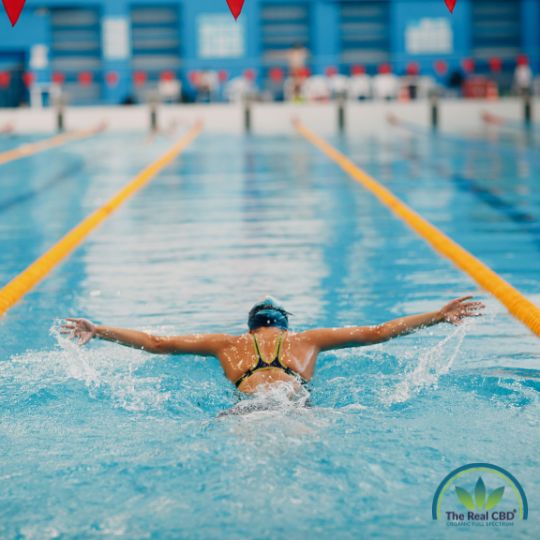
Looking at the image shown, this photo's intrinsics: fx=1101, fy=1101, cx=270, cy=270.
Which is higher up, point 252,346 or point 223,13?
point 223,13

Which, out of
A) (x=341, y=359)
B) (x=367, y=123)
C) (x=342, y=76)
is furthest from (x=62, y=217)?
(x=342, y=76)

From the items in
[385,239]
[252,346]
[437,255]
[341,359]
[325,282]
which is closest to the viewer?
[252,346]

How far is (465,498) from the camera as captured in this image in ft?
10.1

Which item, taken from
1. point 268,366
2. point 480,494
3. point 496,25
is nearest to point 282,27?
point 496,25

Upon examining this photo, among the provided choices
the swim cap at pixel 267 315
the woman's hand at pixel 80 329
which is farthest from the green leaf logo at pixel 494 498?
the woman's hand at pixel 80 329

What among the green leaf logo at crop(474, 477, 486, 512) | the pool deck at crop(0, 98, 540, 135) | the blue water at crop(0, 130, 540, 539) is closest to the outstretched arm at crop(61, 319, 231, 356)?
the blue water at crop(0, 130, 540, 539)

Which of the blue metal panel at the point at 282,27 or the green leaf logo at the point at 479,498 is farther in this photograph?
the blue metal panel at the point at 282,27

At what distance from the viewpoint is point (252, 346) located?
13.7 feet

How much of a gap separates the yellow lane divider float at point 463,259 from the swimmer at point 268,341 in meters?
1.08

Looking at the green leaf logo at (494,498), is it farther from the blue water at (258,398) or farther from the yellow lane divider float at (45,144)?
the yellow lane divider float at (45,144)

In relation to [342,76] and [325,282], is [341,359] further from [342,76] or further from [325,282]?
[342,76]

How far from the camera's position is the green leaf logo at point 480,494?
3035 millimetres

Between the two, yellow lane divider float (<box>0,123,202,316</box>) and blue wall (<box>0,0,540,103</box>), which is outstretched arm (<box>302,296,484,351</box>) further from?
blue wall (<box>0,0,540,103</box>)

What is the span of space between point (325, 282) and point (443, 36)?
25702mm
